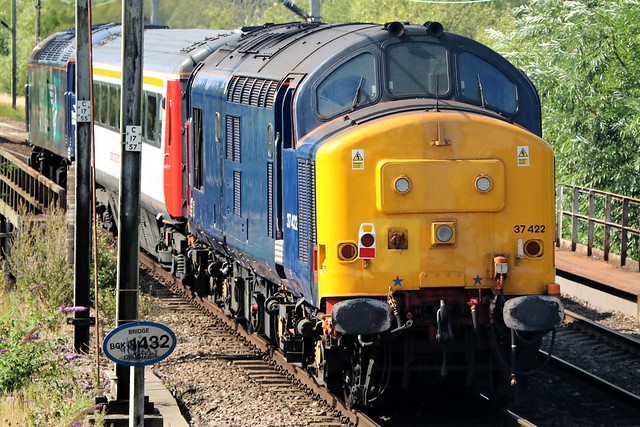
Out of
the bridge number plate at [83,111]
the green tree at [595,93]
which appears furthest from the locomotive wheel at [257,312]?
the green tree at [595,93]

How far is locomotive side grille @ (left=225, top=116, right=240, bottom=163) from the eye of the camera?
12.9 meters

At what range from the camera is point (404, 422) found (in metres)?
10.8

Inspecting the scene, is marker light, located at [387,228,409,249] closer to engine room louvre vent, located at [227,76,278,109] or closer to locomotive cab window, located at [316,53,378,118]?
locomotive cab window, located at [316,53,378,118]

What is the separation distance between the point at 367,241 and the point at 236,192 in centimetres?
337

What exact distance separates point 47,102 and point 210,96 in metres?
14.0

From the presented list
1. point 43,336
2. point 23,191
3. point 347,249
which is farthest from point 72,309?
point 23,191

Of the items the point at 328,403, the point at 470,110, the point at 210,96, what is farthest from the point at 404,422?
the point at 210,96

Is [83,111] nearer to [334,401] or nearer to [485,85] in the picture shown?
[334,401]

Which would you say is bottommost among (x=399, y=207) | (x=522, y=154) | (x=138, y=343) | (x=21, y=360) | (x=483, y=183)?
(x=21, y=360)

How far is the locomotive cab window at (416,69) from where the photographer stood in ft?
35.0

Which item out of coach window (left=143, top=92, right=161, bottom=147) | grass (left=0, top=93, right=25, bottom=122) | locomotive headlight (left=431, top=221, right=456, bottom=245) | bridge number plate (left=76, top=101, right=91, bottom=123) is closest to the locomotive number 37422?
locomotive headlight (left=431, top=221, right=456, bottom=245)

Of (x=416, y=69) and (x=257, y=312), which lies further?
(x=257, y=312)

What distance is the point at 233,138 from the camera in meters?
13.1

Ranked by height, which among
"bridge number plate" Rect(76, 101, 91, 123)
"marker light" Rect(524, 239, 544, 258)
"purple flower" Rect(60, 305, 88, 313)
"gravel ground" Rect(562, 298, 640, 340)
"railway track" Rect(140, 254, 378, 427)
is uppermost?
"bridge number plate" Rect(76, 101, 91, 123)
